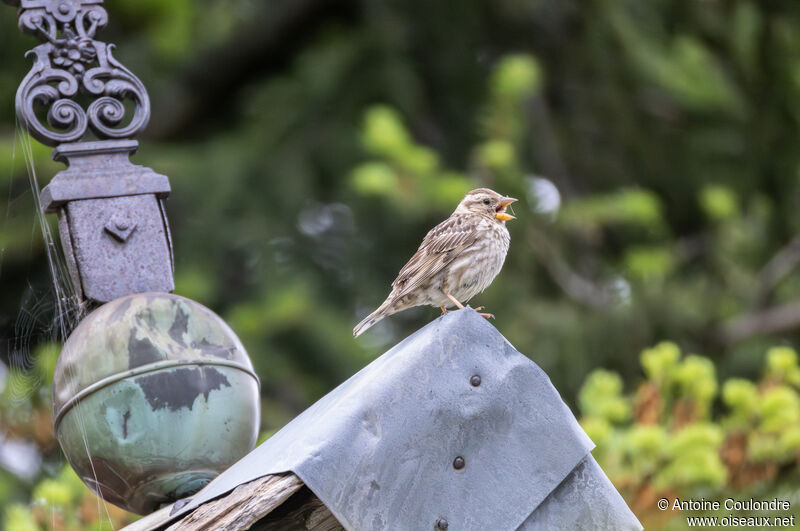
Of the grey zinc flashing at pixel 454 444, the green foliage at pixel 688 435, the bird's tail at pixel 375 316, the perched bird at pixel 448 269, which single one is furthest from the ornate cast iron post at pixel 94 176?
the green foliage at pixel 688 435

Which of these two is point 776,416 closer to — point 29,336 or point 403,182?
point 403,182

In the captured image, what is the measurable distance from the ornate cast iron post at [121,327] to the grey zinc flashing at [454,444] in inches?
20.7

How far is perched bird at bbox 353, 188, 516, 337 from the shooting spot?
200 inches

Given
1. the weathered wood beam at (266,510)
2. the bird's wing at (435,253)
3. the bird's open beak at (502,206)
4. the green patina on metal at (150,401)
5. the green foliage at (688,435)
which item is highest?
the bird's open beak at (502,206)

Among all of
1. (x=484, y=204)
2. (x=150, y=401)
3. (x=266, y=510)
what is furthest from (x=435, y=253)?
(x=266, y=510)

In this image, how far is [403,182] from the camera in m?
7.50

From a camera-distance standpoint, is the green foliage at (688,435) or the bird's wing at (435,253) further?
the green foliage at (688,435)

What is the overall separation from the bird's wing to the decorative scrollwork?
1.12 m

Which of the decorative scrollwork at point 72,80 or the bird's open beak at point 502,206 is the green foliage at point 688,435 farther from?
the decorative scrollwork at point 72,80

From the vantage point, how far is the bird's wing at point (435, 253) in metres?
5.07

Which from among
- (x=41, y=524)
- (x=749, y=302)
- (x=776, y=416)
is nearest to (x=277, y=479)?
(x=41, y=524)

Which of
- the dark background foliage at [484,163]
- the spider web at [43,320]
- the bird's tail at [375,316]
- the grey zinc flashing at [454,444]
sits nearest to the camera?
the grey zinc flashing at [454,444]

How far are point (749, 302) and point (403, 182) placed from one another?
9.88 feet

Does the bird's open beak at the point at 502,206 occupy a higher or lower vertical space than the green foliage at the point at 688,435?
higher
